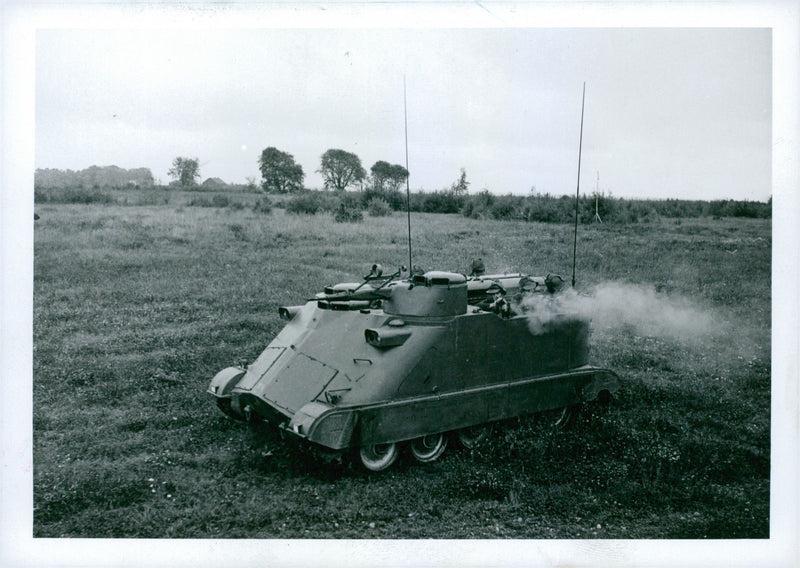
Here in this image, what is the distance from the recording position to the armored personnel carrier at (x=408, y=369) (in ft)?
21.0

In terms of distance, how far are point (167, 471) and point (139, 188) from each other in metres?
3.67

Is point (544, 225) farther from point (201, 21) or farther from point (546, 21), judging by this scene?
point (201, 21)

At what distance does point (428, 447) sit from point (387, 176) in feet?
11.8

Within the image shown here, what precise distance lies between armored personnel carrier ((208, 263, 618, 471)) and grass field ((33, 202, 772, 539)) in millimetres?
423

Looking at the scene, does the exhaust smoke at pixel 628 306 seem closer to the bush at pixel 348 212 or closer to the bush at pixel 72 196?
the bush at pixel 348 212

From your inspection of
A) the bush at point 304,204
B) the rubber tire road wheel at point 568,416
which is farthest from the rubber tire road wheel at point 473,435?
the bush at point 304,204

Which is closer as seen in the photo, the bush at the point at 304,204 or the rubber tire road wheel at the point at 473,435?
the rubber tire road wheel at the point at 473,435

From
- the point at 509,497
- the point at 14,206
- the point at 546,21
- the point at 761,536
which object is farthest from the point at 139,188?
the point at 761,536

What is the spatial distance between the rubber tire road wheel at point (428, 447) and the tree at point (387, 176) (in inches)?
130

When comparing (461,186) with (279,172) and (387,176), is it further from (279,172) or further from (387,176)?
(279,172)

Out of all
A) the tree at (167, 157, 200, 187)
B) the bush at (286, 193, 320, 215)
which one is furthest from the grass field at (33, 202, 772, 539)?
the tree at (167, 157, 200, 187)

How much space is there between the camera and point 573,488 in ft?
21.4

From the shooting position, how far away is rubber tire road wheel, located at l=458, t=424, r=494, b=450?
23.4 ft

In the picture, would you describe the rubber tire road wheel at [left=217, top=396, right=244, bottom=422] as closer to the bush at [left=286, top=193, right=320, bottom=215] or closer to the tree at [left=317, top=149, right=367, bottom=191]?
the tree at [left=317, top=149, right=367, bottom=191]
